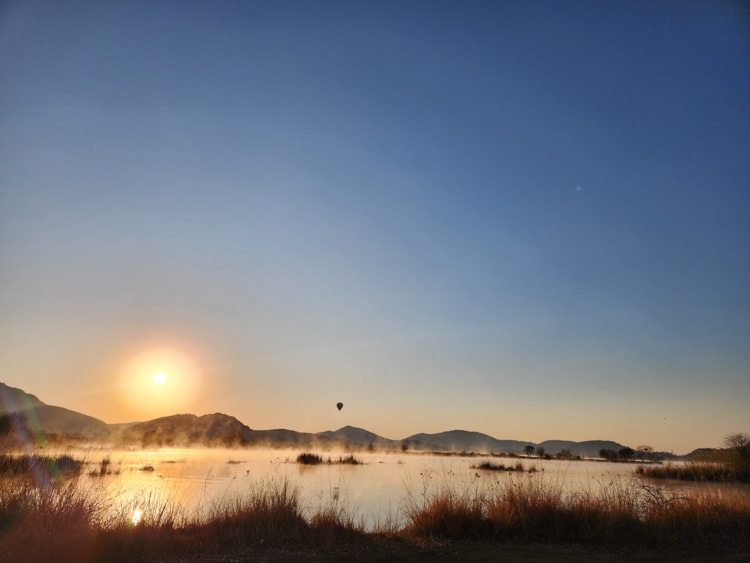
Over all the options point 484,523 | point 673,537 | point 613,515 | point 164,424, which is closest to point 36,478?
point 484,523

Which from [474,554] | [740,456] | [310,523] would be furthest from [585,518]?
[740,456]

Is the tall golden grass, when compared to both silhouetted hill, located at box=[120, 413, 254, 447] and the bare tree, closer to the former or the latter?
the bare tree

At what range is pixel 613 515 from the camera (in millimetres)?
10039

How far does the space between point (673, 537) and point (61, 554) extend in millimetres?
10027

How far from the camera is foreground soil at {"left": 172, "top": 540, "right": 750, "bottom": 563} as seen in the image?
7820 millimetres

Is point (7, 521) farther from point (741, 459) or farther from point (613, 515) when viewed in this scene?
point (741, 459)

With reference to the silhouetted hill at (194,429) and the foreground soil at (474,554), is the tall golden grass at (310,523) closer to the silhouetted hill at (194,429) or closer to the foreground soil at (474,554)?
the foreground soil at (474,554)

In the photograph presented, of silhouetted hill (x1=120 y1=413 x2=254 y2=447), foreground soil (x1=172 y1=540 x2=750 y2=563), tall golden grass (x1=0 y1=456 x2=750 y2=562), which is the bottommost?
foreground soil (x1=172 y1=540 x2=750 y2=563)

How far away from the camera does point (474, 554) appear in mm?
8289

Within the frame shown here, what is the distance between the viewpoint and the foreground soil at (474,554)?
7820 millimetres

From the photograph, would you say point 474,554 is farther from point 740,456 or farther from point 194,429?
point 194,429

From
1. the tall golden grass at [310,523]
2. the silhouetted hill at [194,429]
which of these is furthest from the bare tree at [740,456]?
the silhouetted hill at [194,429]

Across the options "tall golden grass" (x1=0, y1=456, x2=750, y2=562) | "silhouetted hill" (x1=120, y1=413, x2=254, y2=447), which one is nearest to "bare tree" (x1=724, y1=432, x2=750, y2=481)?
"tall golden grass" (x1=0, y1=456, x2=750, y2=562)

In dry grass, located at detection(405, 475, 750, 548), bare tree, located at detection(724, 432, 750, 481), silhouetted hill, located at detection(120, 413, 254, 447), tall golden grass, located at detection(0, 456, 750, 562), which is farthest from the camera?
silhouetted hill, located at detection(120, 413, 254, 447)
